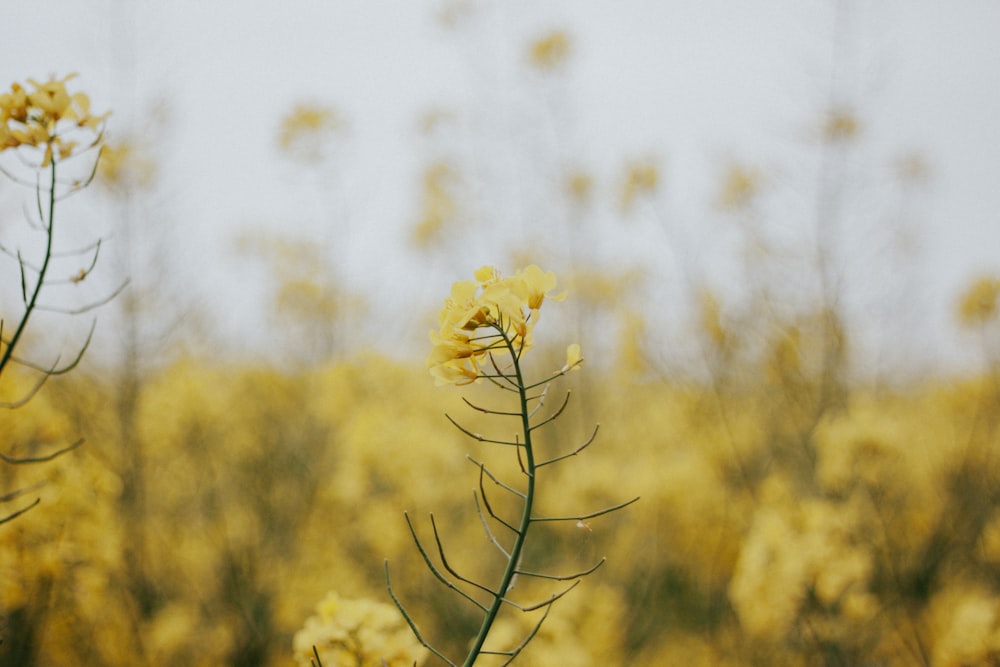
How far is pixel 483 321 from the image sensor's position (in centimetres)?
116

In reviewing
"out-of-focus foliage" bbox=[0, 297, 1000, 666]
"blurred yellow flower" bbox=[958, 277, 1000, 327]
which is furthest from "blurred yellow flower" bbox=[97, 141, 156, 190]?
"blurred yellow flower" bbox=[958, 277, 1000, 327]

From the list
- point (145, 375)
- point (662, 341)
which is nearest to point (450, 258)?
point (662, 341)

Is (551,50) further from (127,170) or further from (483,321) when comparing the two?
(483,321)

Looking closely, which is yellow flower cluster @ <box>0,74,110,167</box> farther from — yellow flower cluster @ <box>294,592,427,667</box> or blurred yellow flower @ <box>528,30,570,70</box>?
blurred yellow flower @ <box>528,30,570,70</box>

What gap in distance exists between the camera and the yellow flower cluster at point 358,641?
1530 millimetres

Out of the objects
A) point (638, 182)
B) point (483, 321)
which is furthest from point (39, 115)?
point (638, 182)

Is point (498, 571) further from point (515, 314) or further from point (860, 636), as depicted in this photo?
point (515, 314)

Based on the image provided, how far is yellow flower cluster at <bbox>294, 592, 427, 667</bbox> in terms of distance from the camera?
1530 millimetres

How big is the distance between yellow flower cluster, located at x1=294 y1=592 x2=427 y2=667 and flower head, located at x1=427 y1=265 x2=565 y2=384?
746 millimetres

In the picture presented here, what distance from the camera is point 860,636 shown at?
12.6ft

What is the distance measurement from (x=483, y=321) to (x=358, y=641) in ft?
3.09

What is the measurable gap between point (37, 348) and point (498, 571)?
415cm

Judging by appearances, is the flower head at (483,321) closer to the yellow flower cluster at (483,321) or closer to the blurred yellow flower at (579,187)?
the yellow flower cluster at (483,321)

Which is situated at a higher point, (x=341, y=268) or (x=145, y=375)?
(x=341, y=268)
